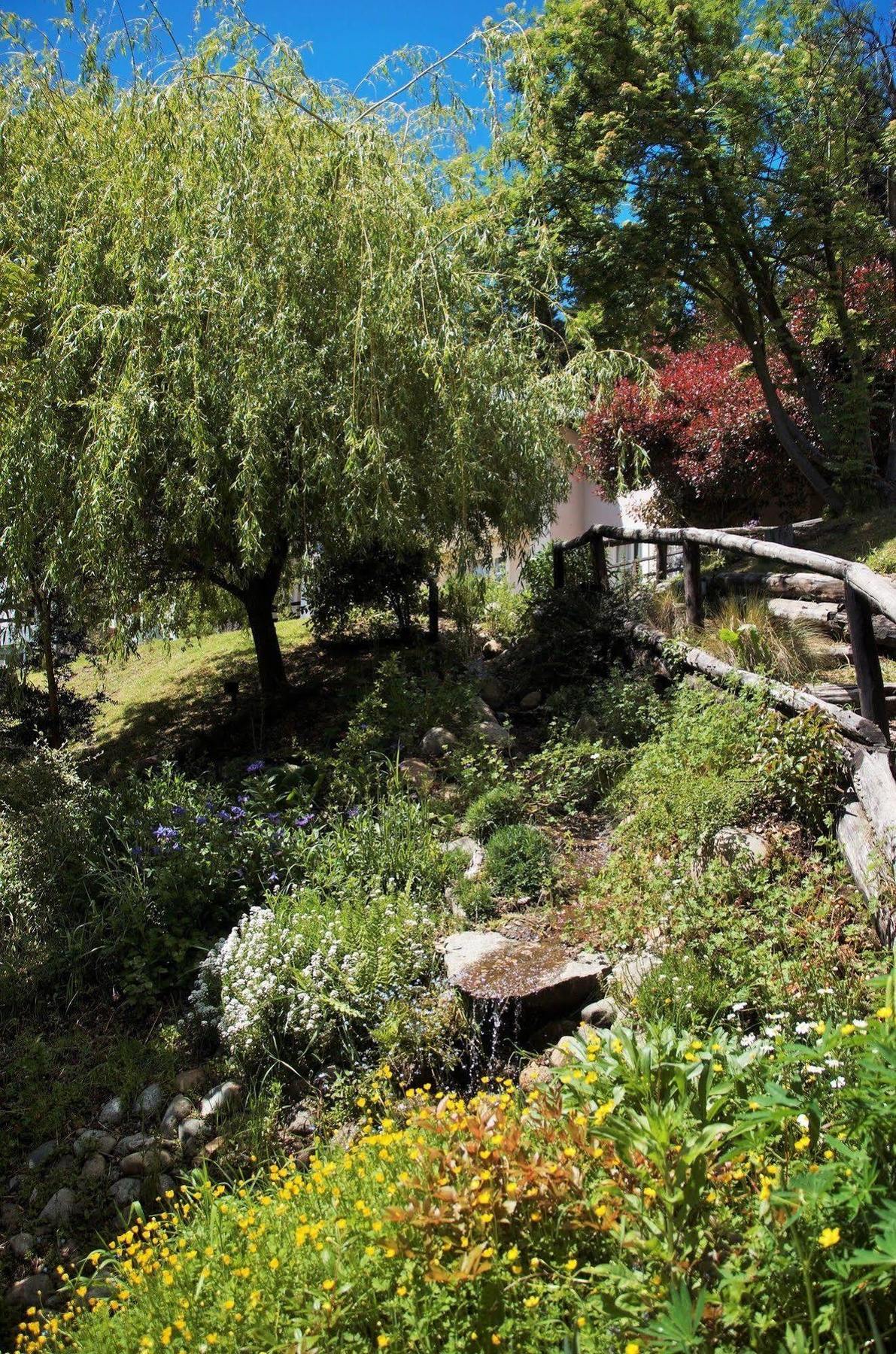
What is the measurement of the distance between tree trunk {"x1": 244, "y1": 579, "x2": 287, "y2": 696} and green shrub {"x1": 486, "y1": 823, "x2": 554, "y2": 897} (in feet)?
14.0

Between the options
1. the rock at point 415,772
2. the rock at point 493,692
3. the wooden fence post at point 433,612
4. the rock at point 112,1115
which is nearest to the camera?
the rock at point 112,1115

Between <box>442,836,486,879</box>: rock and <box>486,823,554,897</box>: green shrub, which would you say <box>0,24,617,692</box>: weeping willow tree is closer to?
<box>442,836,486,879</box>: rock

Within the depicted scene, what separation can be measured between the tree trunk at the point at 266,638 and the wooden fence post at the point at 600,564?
3.11 meters

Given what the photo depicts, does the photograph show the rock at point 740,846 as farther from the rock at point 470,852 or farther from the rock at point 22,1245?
the rock at point 22,1245

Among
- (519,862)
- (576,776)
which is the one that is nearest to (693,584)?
(576,776)

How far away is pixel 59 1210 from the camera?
3795mm

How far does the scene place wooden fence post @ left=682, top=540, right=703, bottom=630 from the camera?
6918 mm

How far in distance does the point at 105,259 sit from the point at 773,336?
7799mm

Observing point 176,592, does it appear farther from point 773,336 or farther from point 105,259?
point 773,336

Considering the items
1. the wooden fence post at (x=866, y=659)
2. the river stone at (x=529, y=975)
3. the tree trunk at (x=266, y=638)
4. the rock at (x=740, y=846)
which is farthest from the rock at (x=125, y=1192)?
the tree trunk at (x=266, y=638)

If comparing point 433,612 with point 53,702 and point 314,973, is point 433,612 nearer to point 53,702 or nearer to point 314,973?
point 53,702

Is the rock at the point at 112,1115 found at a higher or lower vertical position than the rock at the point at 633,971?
lower

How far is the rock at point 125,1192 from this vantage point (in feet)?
12.5

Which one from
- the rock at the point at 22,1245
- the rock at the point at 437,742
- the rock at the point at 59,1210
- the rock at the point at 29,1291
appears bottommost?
the rock at the point at 29,1291
